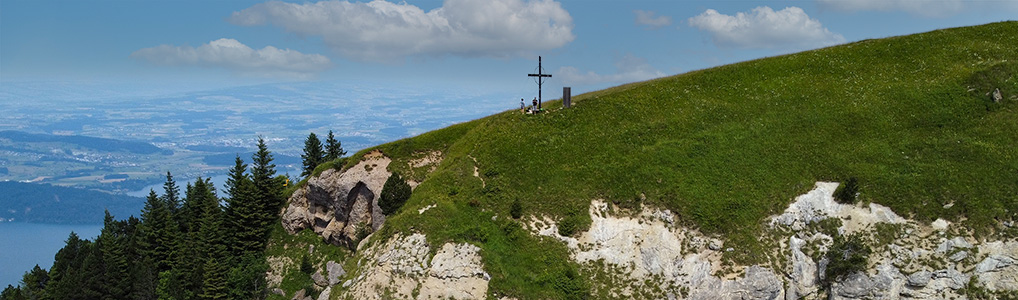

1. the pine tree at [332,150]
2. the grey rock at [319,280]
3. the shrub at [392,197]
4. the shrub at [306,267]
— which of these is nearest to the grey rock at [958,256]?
the shrub at [392,197]

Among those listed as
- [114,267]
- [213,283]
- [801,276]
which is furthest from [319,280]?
[801,276]

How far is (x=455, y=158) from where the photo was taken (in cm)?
5203

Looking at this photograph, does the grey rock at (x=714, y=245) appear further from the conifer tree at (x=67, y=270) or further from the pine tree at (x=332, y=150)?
the conifer tree at (x=67, y=270)

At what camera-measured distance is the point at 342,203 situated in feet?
183

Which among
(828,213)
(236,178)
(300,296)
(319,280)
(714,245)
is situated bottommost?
(300,296)

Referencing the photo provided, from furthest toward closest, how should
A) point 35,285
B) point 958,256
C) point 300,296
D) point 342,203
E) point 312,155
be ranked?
point 312,155 → point 35,285 → point 342,203 → point 300,296 → point 958,256

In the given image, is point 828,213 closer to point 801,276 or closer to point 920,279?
point 801,276

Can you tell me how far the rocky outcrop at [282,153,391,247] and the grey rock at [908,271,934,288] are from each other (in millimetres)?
44529

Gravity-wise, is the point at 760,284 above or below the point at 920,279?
below

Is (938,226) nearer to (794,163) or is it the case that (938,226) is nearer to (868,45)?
(794,163)

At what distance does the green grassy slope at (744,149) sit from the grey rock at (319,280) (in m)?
12.3

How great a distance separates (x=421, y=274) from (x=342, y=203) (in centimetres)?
2006

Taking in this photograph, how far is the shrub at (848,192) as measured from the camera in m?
43.2

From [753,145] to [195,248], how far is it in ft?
203
